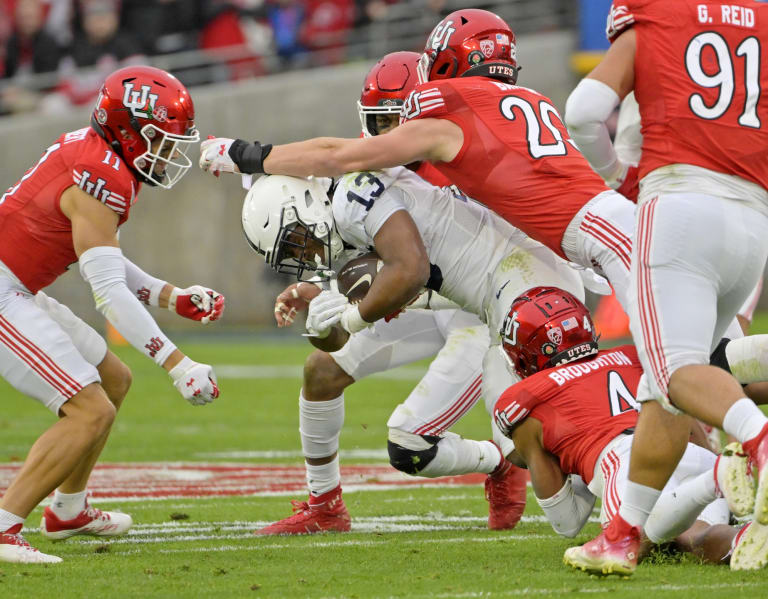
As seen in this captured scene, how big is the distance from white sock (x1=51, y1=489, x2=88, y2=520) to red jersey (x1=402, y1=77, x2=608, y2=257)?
6.30 feet

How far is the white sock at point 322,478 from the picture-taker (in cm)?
522

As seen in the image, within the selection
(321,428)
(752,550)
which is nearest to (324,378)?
(321,428)

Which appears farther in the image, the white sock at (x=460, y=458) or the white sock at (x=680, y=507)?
the white sock at (x=460, y=458)

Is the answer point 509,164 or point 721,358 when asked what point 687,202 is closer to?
point 509,164

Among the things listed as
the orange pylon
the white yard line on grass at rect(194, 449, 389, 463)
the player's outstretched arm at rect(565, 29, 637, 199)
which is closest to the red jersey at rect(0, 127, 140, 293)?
the player's outstretched arm at rect(565, 29, 637, 199)

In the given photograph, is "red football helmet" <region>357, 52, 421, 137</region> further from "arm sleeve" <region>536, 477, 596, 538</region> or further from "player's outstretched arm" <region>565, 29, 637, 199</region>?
"arm sleeve" <region>536, 477, 596, 538</region>

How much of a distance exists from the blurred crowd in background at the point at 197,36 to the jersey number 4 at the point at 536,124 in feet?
37.2

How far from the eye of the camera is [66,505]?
4883mm

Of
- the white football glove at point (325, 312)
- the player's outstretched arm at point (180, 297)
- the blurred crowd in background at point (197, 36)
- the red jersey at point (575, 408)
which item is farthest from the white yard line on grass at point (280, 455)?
the blurred crowd in background at point (197, 36)

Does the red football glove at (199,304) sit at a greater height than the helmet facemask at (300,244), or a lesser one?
lesser

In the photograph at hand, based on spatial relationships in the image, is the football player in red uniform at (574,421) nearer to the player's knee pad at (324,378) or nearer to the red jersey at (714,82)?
the red jersey at (714,82)

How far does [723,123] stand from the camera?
140 inches

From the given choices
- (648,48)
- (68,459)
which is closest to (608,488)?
(648,48)

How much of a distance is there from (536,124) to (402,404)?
4.25 feet
